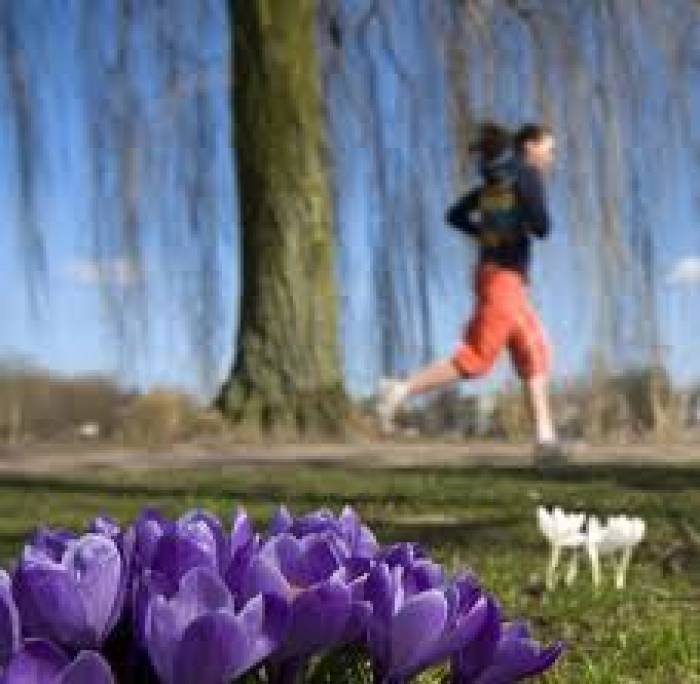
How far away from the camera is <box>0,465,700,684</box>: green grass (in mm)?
3295

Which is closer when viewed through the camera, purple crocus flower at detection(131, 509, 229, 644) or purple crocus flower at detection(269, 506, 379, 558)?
purple crocus flower at detection(131, 509, 229, 644)

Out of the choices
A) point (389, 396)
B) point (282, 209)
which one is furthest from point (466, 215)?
point (282, 209)

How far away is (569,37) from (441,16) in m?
0.89

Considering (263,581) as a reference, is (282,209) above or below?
above

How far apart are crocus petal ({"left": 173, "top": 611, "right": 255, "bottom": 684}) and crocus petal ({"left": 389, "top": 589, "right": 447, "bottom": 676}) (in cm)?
16

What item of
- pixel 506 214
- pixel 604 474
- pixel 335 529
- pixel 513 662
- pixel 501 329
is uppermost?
pixel 506 214

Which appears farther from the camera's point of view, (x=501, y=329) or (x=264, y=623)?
(x=501, y=329)

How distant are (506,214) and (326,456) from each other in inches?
74.2

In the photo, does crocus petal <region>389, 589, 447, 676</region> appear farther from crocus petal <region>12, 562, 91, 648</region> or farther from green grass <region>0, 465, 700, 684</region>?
green grass <region>0, 465, 700, 684</region>

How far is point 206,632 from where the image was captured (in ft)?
4.13

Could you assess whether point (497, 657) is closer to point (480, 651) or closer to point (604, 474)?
point (480, 651)

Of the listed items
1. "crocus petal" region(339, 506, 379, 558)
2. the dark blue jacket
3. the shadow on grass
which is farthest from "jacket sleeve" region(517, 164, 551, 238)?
"crocus petal" region(339, 506, 379, 558)

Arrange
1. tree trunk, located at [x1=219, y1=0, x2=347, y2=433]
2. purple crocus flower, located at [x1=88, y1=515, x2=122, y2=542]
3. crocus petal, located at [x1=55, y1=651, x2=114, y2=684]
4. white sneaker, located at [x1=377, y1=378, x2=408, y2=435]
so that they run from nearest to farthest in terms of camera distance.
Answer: crocus petal, located at [x1=55, y1=651, x2=114, y2=684], purple crocus flower, located at [x1=88, y1=515, x2=122, y2=542], white sneaker, located at [x1=377, y1=378, x2=408, y2=435], tree trunk, located at [x1=219, y1=0, x2=347, y2=433]

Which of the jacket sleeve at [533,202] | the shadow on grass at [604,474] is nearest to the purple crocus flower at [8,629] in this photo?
the shadow on grass at [604,474]
